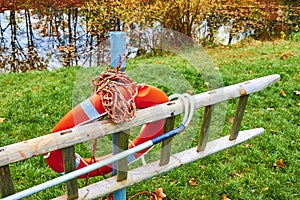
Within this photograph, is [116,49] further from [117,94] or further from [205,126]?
[205,126]

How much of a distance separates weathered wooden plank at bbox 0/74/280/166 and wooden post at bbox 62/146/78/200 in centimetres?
5

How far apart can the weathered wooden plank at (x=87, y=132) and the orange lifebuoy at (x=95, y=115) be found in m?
0.07

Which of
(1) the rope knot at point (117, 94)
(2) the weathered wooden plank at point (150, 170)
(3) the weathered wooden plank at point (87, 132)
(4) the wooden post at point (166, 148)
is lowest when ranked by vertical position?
(2) the weathered wooden plank at point (150, 170)

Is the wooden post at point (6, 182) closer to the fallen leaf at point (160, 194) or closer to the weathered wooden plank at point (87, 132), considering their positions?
the weathered wooden plank at point (87, 132)

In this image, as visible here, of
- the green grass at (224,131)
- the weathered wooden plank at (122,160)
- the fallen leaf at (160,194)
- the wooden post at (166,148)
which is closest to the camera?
the weathered wooden plank at (122,160)

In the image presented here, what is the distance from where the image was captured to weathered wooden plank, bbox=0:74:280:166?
52.6 inches

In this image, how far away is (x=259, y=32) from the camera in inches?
407

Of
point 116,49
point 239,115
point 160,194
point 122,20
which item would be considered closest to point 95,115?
point 116,49

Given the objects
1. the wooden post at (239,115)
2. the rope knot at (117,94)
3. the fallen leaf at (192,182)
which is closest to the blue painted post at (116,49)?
the rope knot at (117,94)

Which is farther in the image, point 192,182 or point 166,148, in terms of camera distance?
point 192,182

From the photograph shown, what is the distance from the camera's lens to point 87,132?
147 cm

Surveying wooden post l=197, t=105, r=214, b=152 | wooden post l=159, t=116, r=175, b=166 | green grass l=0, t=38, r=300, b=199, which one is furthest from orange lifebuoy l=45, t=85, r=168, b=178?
wooden post l=197, t=105, r=214, b=152

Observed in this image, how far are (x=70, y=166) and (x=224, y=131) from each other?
7.82 feet

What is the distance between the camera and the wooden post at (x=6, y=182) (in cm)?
136
